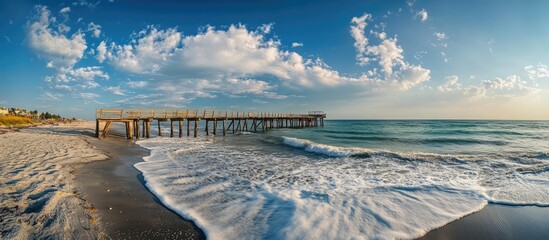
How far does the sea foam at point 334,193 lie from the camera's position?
514 cm

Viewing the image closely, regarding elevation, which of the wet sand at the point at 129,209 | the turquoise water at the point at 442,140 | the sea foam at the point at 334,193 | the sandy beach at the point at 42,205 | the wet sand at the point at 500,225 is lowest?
the turquoise water at the point at 442,140

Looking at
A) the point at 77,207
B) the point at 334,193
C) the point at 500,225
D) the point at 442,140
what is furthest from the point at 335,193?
the point at 442,140

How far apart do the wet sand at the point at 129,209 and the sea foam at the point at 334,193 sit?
0.98 feet

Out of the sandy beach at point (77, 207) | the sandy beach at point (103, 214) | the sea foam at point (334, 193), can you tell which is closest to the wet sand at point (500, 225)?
the sandy beach at point (103, 214)

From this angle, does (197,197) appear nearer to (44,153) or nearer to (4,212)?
(4,212)

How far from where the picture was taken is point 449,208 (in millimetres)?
6324

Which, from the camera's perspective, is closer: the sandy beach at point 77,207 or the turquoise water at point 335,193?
the sandy beach at point 77,207

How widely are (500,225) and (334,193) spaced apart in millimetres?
3600

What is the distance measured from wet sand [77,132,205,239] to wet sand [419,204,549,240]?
4764 mm

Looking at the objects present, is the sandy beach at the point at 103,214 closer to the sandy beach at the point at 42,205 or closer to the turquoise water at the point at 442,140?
the sandy beach at the point at 42,205

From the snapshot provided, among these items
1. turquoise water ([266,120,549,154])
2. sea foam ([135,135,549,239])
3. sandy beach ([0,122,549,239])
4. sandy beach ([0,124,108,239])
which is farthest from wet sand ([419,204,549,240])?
turquoise water ([266,120,549,154])

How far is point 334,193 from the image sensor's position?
7.27 meters

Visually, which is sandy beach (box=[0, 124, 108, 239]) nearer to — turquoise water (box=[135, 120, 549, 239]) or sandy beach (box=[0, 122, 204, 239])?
sandy beach (box=[0, 122, 204, 239])

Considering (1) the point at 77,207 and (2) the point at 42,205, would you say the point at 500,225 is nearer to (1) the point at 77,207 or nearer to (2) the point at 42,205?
(1) the point at 77,207
